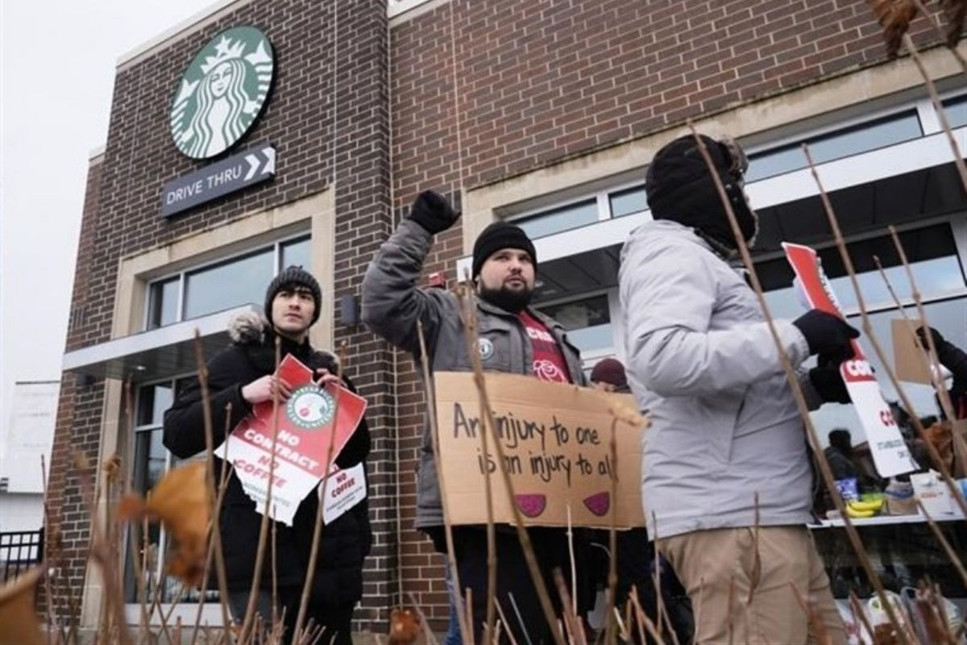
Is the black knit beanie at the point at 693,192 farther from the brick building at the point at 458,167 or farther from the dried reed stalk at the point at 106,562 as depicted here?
the brick building at the point at 458,167

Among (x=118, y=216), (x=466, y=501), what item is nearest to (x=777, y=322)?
(x=466, y=501)

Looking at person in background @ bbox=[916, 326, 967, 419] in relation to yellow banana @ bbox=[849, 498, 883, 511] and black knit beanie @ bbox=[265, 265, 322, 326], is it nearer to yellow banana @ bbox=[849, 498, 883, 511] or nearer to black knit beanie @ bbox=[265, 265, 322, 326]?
yellow banana @ bbox=[849, 498, 883, 511]

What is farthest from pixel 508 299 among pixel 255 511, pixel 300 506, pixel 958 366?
pixel 958 366

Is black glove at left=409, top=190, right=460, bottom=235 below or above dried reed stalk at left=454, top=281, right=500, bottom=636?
above

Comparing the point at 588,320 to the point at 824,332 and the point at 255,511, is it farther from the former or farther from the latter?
the point at 824,332

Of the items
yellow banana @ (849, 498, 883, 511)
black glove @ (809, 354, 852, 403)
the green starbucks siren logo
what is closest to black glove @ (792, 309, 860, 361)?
black glove @ (809, 354, 852, 403)

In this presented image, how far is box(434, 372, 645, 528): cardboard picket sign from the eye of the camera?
6.07 feet

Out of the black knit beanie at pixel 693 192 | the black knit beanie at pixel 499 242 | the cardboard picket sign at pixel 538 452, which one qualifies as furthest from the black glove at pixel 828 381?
the black knit beanie at pixel 499 242

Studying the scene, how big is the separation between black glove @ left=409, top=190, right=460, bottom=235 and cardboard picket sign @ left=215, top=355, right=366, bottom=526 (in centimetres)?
60

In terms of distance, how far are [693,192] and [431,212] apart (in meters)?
0.90

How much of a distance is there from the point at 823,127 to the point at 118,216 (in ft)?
22.5

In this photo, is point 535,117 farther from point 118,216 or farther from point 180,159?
point 118,216

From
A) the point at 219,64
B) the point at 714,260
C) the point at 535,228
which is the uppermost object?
the point at 219,64

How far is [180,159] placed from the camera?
7.41 metres
